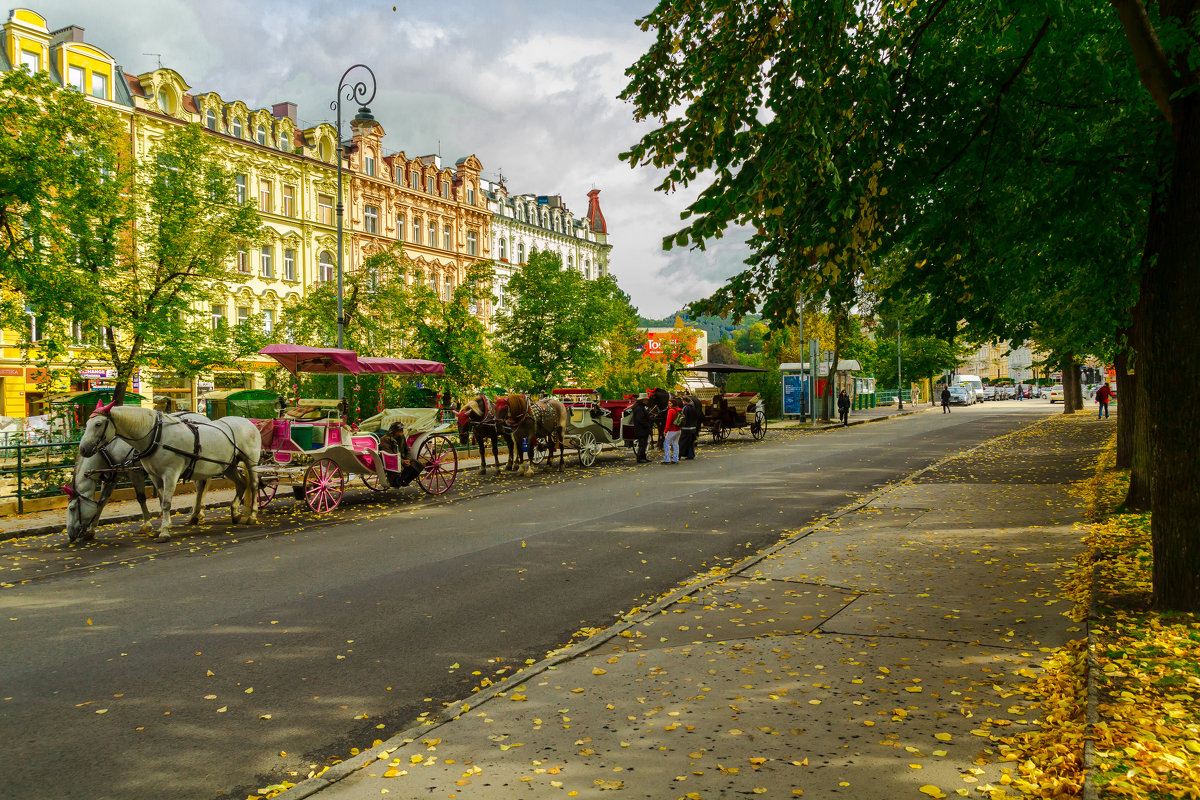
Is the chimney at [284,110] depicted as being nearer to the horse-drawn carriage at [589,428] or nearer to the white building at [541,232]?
the white building at [541,232]

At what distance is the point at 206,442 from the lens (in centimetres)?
1278

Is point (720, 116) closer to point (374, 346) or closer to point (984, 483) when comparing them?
point (984, 483)

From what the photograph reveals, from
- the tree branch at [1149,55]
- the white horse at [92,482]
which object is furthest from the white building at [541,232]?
the tree branch at [1149,55]

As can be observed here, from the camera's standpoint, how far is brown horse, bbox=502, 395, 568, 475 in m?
22.0

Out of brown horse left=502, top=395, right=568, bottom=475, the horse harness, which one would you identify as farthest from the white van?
the horse harness

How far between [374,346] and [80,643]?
2629cm

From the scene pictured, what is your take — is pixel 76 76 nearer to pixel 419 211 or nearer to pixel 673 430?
pixel 419 211

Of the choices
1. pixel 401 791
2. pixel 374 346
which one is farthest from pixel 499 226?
pixel 401 791

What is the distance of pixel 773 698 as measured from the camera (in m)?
5.48

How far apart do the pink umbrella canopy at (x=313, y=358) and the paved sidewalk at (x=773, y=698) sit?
8788mm

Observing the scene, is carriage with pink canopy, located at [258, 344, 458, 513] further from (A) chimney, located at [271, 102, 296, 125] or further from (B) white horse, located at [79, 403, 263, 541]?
(A) chimney, located at [271, 102, 296, 125]

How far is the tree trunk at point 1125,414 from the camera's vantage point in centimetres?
1656

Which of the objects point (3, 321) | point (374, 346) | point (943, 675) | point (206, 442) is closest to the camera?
point (943, 675)

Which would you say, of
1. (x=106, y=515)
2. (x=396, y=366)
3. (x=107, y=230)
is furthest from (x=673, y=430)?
(x=107, y=230)
